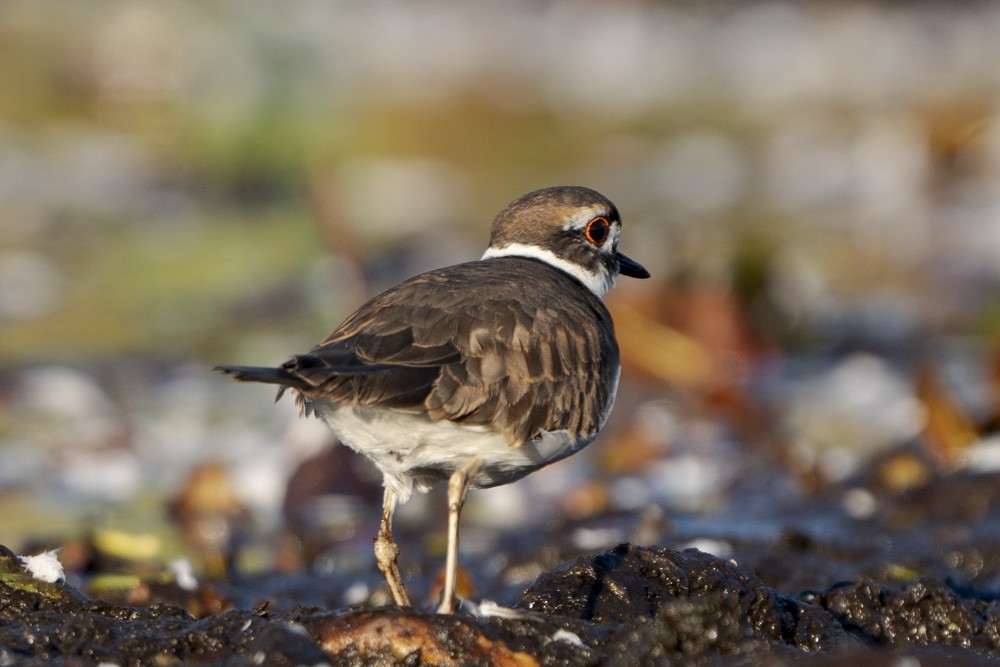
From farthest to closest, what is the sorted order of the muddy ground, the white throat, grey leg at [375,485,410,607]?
the white throat < grey leg at [375,485,410,607] < the muddy ground

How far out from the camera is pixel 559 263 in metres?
5.27

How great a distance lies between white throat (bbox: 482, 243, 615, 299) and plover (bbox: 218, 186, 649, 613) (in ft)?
1.48

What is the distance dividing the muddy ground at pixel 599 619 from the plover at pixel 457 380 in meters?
0.35

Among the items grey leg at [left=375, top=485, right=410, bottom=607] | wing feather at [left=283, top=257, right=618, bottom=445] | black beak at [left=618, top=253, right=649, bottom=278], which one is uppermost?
black beak at [left=618, top=253, right=649, bottom=278]

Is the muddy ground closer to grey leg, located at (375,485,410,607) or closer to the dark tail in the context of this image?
grey leg, located at (375,485,410,607)

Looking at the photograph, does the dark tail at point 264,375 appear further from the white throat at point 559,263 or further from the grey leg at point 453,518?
the white throat at point 559,263

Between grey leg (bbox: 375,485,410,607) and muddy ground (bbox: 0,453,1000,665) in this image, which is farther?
grey leg (bbox: 375,485,410,607)

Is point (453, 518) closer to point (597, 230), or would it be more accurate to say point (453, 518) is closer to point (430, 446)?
point (430, 446)

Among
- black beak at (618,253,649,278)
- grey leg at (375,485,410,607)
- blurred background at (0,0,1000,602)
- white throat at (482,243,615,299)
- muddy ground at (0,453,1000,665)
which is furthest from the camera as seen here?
blurred background at (0,0,1000,602)

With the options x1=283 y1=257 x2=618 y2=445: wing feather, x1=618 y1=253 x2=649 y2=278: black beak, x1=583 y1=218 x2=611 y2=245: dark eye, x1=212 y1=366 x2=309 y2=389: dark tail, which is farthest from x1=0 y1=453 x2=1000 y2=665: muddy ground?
x1=583 y1=218 x2=611 y2=245: dark eye

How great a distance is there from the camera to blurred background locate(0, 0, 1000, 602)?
7449mm

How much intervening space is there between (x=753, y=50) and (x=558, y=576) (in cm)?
2172

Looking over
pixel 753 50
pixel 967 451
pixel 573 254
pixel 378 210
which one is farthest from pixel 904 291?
pixel 753 50

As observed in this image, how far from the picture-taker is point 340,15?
27.5 metres
